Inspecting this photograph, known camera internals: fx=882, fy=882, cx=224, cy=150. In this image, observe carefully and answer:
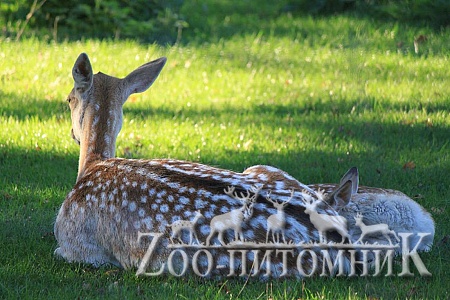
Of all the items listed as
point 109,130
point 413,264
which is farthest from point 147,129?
point 413,264

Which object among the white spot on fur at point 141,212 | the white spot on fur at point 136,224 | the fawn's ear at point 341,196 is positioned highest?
the fawn's ear at point 341,196

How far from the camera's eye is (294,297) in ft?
17.7

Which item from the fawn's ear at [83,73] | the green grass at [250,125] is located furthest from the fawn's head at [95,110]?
the green grass at [250,125]

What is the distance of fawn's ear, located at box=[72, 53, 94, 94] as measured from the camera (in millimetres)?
6957

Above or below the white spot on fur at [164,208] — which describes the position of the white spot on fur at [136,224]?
below

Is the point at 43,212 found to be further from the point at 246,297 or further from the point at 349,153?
the point at 349,153

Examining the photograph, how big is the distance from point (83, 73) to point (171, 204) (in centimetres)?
176

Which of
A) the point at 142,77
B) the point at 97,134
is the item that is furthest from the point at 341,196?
the point at 142,77

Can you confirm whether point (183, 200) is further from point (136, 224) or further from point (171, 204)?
point (136, 224)

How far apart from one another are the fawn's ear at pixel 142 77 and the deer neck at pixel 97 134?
0.40 meters

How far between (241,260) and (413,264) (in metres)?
1.40

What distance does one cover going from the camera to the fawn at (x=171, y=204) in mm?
5586

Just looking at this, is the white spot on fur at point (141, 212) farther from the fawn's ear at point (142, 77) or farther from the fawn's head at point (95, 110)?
the fawn's ear at point (142, 77)

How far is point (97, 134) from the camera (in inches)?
→ 273
